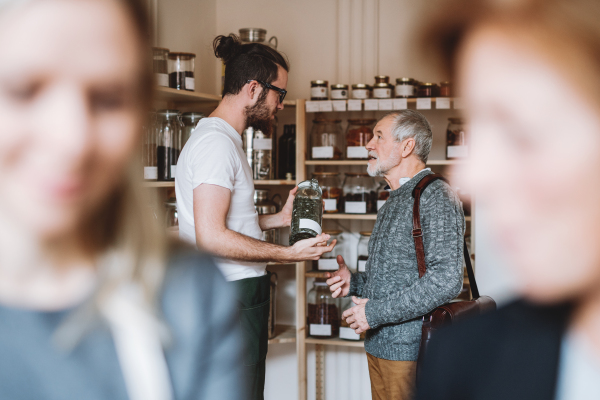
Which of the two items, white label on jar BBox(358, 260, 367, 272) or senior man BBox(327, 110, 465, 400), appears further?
white label on jar BBox(358, 260, 367, 272)

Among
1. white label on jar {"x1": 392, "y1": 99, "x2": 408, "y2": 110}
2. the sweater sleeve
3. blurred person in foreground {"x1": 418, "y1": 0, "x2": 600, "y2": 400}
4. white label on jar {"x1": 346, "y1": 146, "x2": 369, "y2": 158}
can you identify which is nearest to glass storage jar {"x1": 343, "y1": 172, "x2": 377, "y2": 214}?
white label on jar {"x1": 346, "y1": 146, "x2": 369, "y2": 158}

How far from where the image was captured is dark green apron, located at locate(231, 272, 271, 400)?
175 cm

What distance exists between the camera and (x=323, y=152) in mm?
2666

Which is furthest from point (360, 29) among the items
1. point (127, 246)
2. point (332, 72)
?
point (127, 246)

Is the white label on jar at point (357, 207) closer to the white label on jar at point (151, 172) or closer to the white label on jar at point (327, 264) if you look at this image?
the white label on jar at point (327, 264)

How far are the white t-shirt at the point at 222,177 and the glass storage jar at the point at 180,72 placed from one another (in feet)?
2.53

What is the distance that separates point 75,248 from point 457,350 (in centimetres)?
43

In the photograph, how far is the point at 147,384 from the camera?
52 centimetres

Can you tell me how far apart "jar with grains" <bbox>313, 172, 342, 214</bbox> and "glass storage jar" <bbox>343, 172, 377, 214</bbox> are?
0.05 metres

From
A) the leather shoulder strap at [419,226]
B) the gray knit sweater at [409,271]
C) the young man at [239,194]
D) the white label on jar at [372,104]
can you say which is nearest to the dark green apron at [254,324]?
the young man at [239,194]

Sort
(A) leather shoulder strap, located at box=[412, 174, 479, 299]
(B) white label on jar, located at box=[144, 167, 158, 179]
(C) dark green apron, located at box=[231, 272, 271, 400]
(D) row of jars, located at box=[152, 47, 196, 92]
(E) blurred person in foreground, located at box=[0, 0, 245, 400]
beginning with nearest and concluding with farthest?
(E) blurred person in foreground, located at box=[0, 0, 245, 400] → (A) leather shoulder strap, located at box=[412, 174, 479, 299] → (C) dark green apron, located at box=[231, 272, 271, 400] → (B) white label on jar, located at box=[144, 167, 158, 179] → (D) row of jars, located at box=[152, 47, 196, 92]

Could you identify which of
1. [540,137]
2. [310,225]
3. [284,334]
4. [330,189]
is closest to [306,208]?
[310,225]

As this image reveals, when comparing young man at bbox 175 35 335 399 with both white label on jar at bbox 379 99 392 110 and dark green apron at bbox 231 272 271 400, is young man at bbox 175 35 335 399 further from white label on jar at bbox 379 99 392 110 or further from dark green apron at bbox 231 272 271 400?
white label on jar at bbox 379 99 392 110

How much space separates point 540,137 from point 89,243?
19.3 inches
